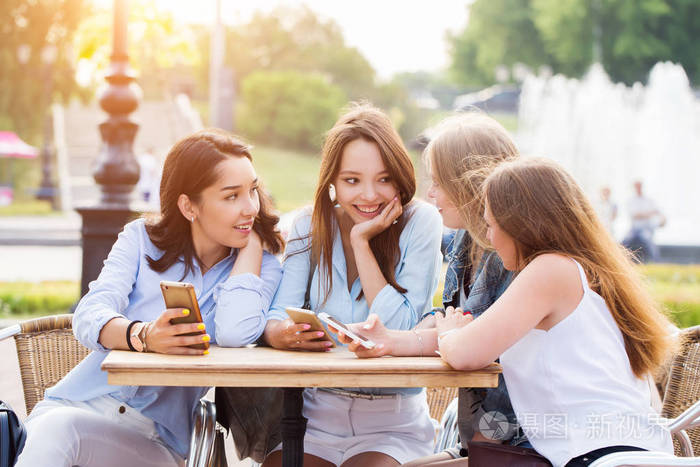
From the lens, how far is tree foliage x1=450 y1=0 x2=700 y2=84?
33.9 metres

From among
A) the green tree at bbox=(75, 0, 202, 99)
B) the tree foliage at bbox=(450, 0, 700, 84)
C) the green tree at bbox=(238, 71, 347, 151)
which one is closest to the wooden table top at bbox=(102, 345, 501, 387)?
the green tree at bbox=(75, 0, 202, 99)

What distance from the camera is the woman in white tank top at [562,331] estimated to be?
2.22 metres

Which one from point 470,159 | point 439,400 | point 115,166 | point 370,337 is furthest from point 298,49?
point 370,337

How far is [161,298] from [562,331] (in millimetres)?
1355

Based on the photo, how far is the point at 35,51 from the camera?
27.3 meters

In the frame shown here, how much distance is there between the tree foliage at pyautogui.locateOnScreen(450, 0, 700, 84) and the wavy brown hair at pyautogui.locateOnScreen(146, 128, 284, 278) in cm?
3296

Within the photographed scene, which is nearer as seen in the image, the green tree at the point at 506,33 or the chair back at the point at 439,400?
the chair back at the point at 439,400

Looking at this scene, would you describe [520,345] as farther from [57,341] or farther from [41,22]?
[41,22]

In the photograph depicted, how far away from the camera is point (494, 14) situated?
3828 centimetres

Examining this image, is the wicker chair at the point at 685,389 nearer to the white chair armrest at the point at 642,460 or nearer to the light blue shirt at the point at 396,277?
the white chair armrest at the point at 642,460

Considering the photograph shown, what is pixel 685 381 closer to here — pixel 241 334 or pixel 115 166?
pixel 241 334

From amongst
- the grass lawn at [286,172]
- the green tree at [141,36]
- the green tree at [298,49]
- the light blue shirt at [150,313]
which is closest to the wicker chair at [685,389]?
the light blue shirt at [150,313]

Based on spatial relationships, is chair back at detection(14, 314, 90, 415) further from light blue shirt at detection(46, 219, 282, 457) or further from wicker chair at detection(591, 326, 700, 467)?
wicker chair at detection(591, 326, 700, 467)

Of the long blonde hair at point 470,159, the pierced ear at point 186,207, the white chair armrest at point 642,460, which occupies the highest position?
the long blonde hair at point 470,159
